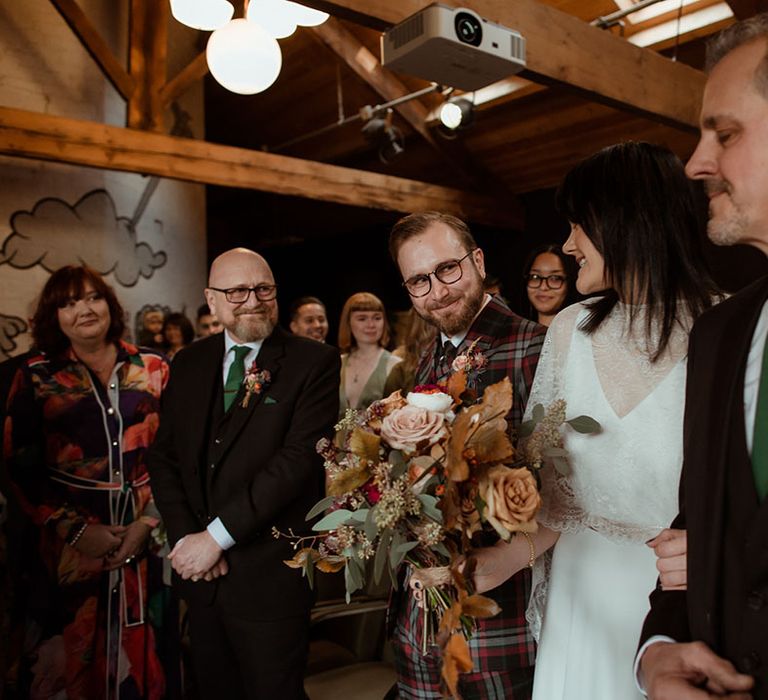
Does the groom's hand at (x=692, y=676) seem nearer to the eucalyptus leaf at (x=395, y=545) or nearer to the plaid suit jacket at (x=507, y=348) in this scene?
the eucalyptus leaf at (x=395, y=545)

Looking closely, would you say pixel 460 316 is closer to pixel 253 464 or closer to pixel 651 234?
pixel 651 234

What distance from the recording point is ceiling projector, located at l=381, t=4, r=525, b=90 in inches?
121

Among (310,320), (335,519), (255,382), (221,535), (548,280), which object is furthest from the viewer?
(310,320)

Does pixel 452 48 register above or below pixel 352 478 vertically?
above

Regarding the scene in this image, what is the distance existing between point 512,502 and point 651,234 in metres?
0.60

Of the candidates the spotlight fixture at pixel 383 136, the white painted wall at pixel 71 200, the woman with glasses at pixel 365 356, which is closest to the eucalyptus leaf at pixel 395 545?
the woman with glasses at pixel 365 356

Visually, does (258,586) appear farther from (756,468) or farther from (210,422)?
(756,468)

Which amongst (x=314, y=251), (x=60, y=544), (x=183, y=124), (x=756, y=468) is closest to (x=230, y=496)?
(x=60, y=544)

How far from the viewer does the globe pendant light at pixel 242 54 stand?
3.77m

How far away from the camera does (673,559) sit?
1.10 metres

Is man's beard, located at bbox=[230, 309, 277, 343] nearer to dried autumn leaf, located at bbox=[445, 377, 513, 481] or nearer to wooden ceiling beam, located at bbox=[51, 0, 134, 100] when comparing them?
dried autumn leaf, located at bbox=[445, 377, 513, 481]

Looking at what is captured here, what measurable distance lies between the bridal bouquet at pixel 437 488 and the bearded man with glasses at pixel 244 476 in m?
0.93

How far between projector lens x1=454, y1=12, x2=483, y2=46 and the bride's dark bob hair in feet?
6.52

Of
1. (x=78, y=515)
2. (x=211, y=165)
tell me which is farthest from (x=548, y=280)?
(x=211, y=165)
